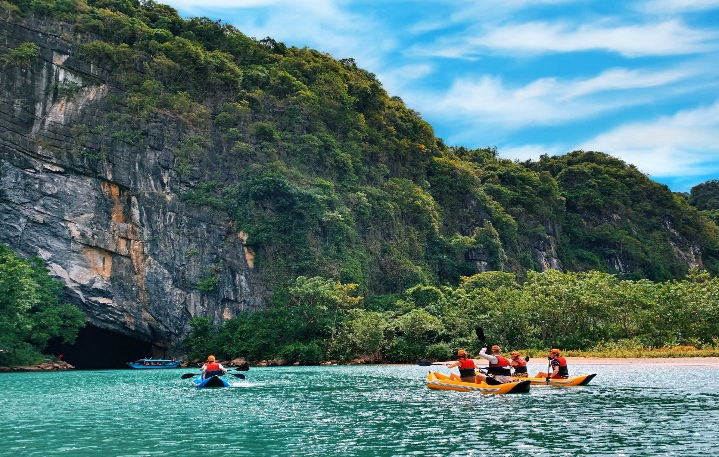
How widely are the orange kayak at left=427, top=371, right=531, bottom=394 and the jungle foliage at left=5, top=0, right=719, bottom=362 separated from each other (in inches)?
865

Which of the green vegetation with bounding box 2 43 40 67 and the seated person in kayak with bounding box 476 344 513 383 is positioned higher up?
the green vegetation with bounding box 2 43 40 67

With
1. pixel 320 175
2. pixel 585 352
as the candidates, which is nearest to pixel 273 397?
pixel 585 352

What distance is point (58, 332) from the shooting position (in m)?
47.0

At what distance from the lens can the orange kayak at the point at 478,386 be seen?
2269cm

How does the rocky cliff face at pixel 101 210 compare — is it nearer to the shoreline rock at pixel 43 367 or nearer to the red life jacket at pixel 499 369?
the shoreline rock at pixel 43 367

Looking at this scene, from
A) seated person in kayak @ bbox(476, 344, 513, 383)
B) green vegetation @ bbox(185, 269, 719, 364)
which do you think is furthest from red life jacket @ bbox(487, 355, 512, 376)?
green vegetation @ bbox(185, 269, 719, 364)

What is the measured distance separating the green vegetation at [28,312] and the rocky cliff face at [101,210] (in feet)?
8.83

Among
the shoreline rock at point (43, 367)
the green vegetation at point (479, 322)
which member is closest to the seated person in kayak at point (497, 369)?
the green vegetation at point (479, 322)

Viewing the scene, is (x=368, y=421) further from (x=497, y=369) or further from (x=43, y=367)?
(x=43, y=367)

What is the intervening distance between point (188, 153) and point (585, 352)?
35118 millimetres

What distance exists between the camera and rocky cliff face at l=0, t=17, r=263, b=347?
51531 mm

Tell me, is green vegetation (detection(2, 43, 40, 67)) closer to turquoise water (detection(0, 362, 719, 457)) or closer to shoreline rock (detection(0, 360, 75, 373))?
shoreline rock (detection(0, 360, 75, 373))

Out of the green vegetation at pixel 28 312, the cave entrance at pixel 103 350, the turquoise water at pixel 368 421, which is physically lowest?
the turquoise water at pixel 368 421

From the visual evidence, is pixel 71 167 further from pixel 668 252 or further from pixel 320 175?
pixel 668 252
